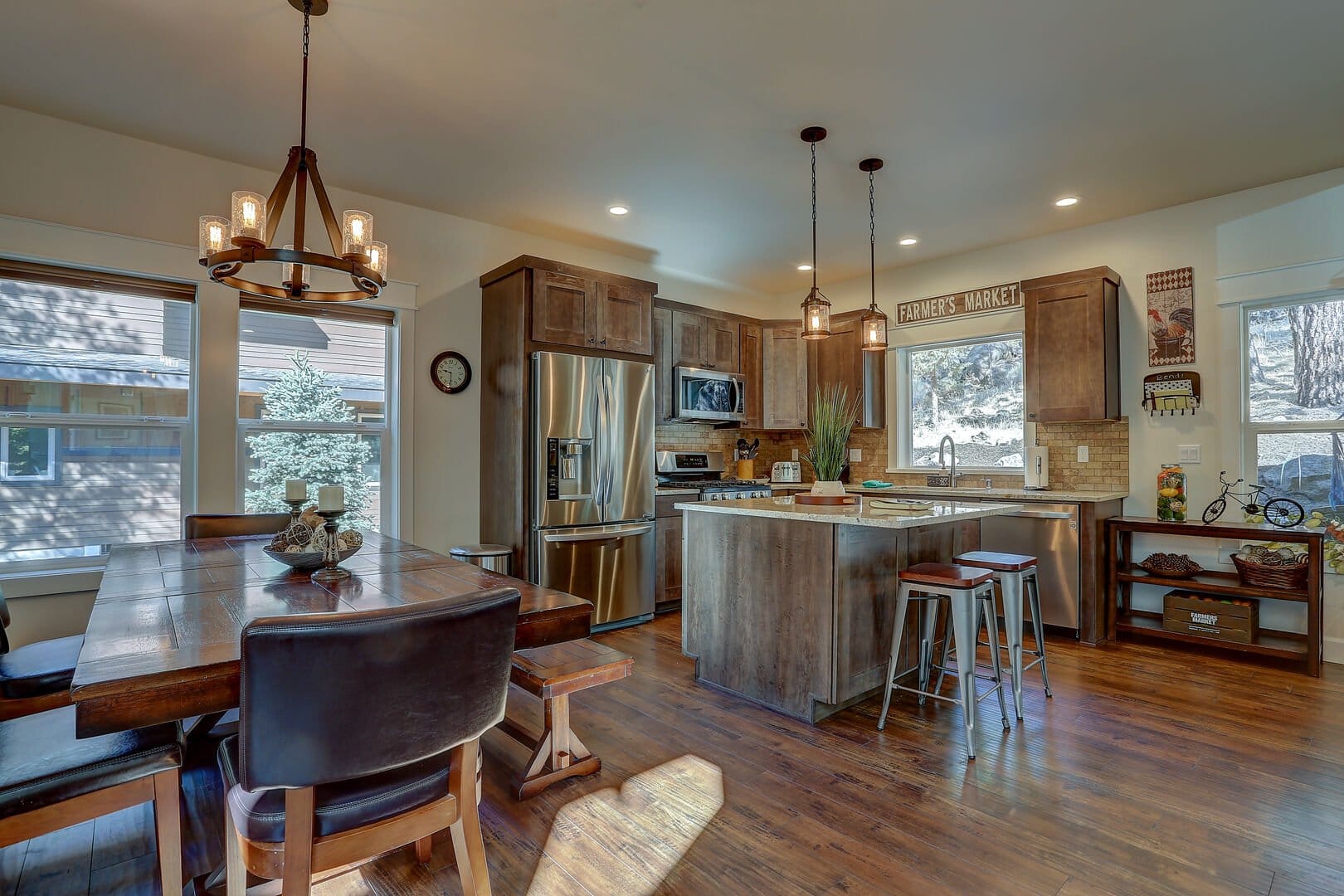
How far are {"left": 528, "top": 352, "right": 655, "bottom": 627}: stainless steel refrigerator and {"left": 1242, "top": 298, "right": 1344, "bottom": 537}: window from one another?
150 inches

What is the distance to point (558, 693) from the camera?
2.11 metres

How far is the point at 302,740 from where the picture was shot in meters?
1.13

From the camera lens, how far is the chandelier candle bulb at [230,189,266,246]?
212cm

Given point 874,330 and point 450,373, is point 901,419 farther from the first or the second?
point 450,373

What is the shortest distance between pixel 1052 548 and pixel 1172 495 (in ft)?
2.50

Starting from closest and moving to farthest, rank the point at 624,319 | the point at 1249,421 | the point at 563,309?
1. the point at 1249,421
2. the point at 563,309
3. the point at 624,319

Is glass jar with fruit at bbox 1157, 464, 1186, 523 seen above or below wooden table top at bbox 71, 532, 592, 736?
above

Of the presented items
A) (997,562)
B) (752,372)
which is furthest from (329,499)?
(752,372)

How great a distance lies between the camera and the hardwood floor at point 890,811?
1740 mm

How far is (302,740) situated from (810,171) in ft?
11.6

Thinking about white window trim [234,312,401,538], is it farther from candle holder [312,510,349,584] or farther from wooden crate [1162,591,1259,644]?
wooden crate [1162,591,1259,644]

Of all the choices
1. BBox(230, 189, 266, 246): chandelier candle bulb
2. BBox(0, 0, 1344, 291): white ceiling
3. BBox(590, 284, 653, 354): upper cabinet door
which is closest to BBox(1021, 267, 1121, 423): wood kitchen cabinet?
BBox(0, 0, 1344, 291): white ceiling

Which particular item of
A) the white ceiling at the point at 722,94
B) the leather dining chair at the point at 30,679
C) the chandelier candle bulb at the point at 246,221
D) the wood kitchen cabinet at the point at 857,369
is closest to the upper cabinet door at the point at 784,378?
the wood kitchen cabinet at the point at 857,369

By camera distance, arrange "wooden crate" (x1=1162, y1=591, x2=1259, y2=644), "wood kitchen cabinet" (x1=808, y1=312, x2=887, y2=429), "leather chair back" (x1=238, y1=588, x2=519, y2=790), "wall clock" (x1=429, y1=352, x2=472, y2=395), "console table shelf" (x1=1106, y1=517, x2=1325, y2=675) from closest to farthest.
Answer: "leather chair back" (x1=238, y1=588, x2=519, y2=790)
"console table shelf" (x1=1106, y1=517, x2=1325, y2=675)
"wooden crate" (x1=1162, y1=591, x2=1259, y2=644)
"wall clock" (x1=429, y1=352, x2=472, y2=395)
"wood kitchen cabinet" (x1=808, y1=312, x2=887, y2=429)
